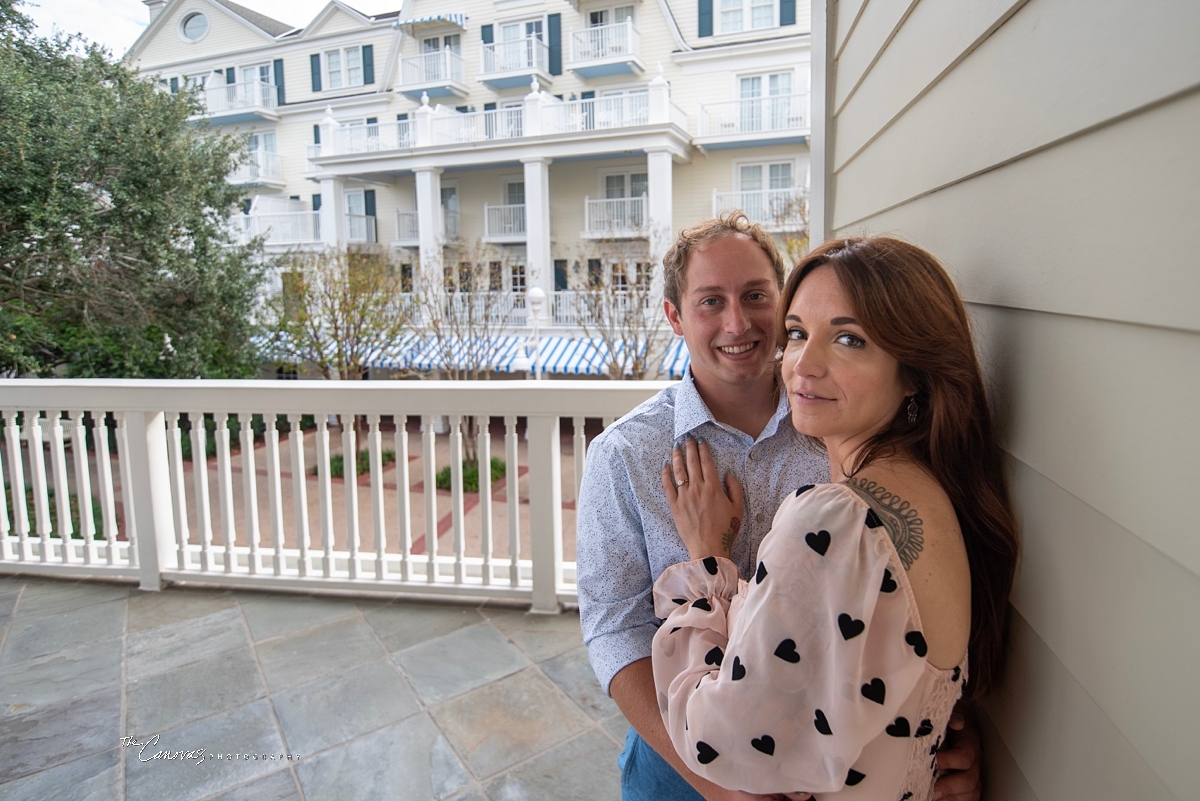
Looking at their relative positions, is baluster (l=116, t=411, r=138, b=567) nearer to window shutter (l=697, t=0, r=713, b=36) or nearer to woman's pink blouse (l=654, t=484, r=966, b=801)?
woman's pink blouse (l=654, t=484, r=966, b=801)

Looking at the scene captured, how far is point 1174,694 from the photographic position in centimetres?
62

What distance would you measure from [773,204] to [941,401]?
14183mm

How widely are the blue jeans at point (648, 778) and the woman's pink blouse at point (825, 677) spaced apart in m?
0.47

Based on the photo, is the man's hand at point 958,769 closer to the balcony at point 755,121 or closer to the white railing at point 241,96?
the balcony at point 755,121

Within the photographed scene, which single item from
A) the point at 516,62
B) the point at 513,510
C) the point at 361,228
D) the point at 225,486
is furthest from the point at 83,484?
the point at 516,62

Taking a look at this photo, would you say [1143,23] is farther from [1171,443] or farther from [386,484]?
[386,484]

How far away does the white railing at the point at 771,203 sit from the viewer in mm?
12766

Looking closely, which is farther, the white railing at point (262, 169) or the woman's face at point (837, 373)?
the white railing at point (262, 169)

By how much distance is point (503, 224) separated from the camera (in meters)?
16.4

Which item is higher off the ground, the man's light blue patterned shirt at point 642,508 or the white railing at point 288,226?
the white railing at point 288,226

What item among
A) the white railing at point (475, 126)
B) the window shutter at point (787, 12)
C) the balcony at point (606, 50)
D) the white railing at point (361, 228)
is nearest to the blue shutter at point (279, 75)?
the white railing at point (361, 228)

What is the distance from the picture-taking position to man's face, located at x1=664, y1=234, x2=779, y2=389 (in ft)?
4.89

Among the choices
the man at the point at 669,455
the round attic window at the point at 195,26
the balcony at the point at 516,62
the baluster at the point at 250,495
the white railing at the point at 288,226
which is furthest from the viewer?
the round attic window at the point at 195,26

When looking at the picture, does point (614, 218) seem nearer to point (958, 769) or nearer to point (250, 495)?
point (250, 495)
